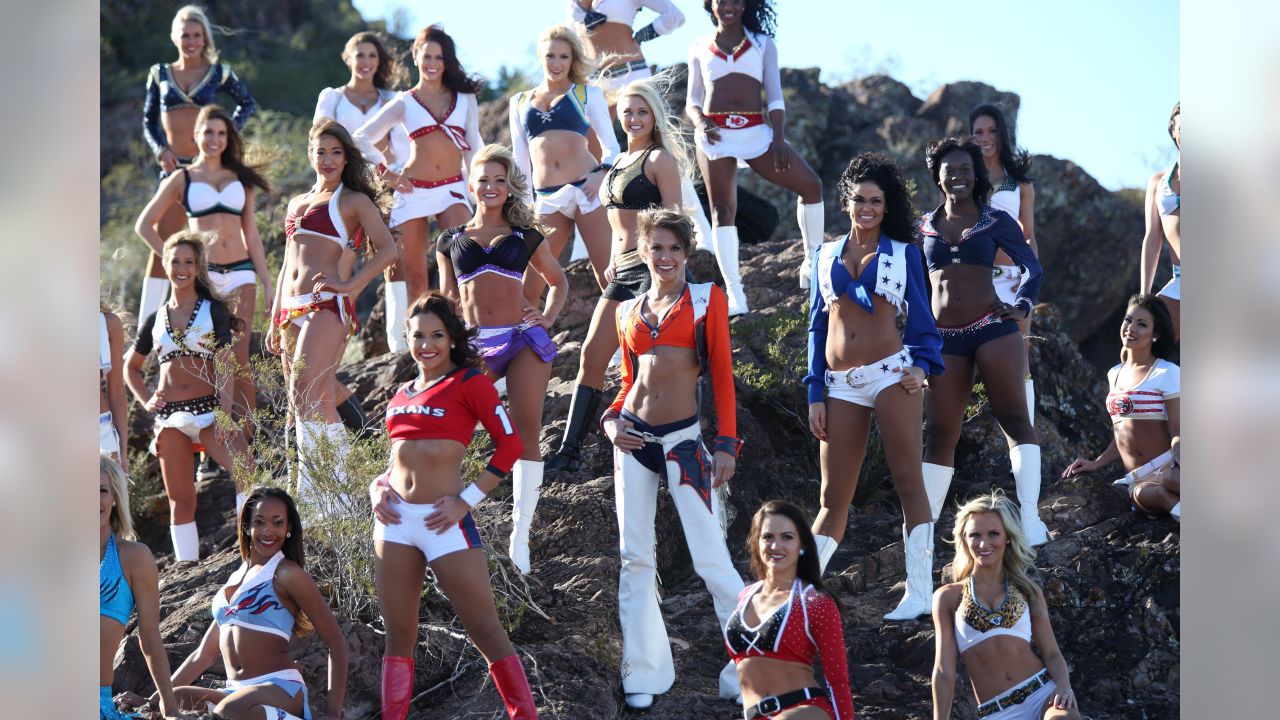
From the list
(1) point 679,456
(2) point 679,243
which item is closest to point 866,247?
(2) point 679,243

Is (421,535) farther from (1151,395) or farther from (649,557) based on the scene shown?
(1151,395)

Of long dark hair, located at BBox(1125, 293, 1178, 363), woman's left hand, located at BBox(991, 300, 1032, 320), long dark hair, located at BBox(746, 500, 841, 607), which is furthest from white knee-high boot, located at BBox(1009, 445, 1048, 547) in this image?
long dark hair, located at BBox(746, 500, 841, 607)

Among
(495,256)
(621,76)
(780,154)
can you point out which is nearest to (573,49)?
(780,154)

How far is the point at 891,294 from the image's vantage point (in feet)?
19.8

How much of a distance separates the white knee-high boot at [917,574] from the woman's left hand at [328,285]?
2975 mm

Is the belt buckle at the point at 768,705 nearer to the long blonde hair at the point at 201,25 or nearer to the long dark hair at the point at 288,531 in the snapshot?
the long dark hair at the point at 288,531

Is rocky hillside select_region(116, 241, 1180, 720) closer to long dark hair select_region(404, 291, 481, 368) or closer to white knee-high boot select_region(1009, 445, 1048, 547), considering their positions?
white knee-high boot select_region(1009, 445, 1048, 547)

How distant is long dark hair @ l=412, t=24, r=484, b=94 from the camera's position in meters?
8.95

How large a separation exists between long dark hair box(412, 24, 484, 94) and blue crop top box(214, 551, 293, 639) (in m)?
4.37

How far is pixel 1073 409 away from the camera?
9891 mm

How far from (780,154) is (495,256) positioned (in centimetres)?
255

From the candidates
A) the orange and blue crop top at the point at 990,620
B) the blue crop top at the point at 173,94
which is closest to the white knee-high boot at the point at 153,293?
the blue crop top at the point at 173,94
